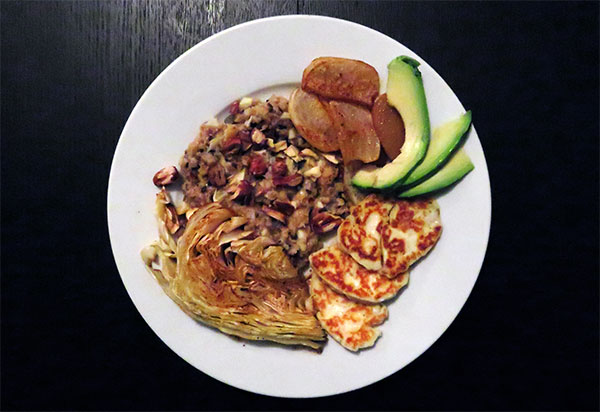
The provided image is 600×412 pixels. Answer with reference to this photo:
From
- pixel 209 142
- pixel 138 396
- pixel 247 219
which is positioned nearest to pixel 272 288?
pixel 247 219

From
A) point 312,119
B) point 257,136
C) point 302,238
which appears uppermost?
point 312,119

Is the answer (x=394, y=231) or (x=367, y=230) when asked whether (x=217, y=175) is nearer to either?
(x=367, y=230)

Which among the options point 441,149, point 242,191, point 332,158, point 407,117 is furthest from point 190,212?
point 441,149

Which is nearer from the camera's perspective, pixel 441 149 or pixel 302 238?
pixel 441 149

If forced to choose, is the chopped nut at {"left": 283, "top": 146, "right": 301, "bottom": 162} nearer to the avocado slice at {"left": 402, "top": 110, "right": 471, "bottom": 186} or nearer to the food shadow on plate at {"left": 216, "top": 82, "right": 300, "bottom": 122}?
the food shadow on plate at {"left": 216, "top": 82, "right": 300, "bottom": 122}

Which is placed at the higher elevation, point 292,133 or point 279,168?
point 292,133

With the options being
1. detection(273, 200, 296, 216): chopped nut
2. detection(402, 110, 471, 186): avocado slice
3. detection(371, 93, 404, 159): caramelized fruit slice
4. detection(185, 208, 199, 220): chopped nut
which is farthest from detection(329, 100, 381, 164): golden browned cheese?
detection(185, 208, 199, 220): chopped nut

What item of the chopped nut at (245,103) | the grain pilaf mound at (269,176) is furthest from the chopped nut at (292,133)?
the chopped nut at (245,103)
